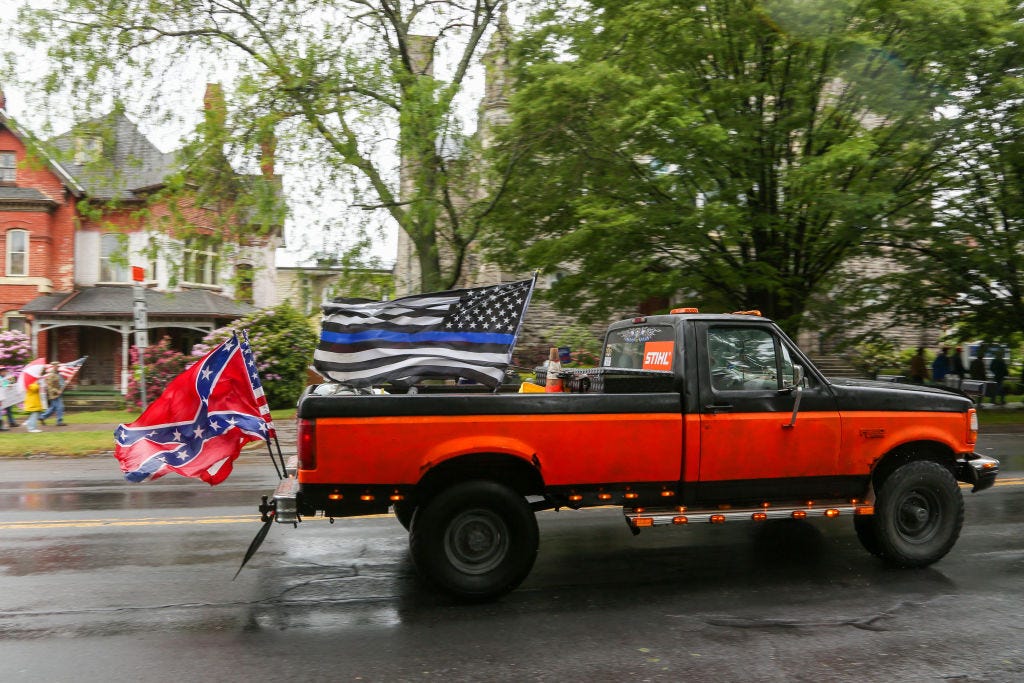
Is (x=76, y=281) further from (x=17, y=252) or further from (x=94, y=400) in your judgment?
(x=94, y=400)

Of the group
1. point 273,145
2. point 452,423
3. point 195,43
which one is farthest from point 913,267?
point 195,43

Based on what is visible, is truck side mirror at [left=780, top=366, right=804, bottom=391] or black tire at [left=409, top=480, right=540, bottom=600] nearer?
black tire at [left=409, top=480, right=540, bottom=600]

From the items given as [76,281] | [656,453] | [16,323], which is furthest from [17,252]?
[656,453]

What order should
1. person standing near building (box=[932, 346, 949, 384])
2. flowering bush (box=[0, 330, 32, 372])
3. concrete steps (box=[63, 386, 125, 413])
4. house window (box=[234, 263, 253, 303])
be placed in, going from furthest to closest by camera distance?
concrete steps (box=[63, 386, 125, 413]) < flowering bush (box=[0, 330, 32, 372]) < person standing near building (box=[932, 346, 949, 384]) < house window (box=[234, 263, 253, 303])

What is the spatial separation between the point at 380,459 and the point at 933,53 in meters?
14.0

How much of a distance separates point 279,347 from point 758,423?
18728 millimetres

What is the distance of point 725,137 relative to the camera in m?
13.6

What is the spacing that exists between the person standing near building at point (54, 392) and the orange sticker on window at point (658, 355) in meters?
17.3

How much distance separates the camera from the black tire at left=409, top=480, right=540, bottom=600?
5227 mm

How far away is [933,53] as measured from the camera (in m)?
14.1

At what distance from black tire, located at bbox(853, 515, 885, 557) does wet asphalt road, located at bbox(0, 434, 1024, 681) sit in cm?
15

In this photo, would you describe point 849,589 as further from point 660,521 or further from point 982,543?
point 982,543

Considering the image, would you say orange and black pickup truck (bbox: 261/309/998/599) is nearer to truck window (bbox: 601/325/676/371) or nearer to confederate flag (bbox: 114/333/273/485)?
truck window (bbox: 601/325/676/371)

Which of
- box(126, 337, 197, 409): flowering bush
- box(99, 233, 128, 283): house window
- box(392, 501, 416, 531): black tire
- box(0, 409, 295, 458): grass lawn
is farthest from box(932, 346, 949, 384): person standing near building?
box(99, 233, 128, 283): house window
